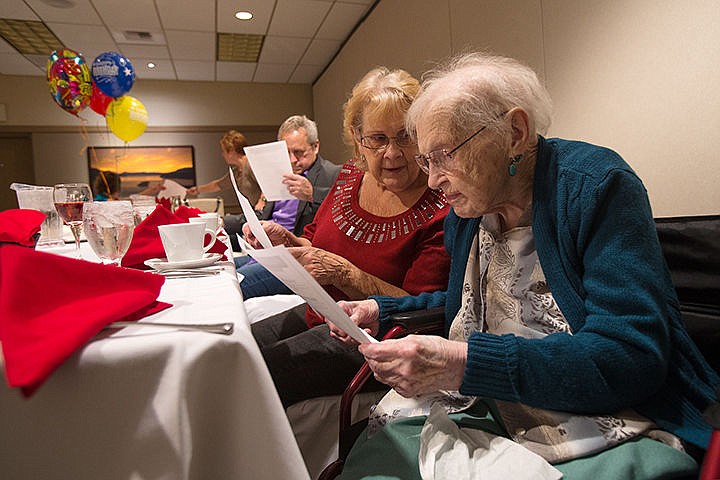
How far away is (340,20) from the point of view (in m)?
5.07

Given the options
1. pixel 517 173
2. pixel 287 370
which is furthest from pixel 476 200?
pixel 287 370

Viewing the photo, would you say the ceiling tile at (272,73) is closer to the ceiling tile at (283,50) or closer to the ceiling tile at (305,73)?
the ceiling tile at (305,73)

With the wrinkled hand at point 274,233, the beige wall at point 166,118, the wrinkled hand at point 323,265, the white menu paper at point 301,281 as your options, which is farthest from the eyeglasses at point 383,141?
the beige wall at point 166,118

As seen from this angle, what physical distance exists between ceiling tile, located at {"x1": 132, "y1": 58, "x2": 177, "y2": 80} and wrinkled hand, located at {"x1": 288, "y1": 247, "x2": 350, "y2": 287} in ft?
18.9

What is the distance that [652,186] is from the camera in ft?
6.45

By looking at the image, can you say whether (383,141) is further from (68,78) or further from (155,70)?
(155,70)

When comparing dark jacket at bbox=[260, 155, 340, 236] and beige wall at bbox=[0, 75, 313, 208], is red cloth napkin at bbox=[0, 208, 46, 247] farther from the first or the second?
beige wall at bbox=[0, 75, 313, 208]

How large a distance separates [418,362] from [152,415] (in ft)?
1.27

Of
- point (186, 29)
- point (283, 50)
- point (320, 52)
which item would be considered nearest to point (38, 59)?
point (186, 29)

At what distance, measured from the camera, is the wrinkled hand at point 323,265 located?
53.6 inches

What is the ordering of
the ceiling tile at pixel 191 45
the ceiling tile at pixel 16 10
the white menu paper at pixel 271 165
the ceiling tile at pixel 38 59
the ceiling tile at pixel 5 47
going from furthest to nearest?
the ceiling tile at pixel 38 59 < the ceiling tile at pixel 5 47 < the ceiling tile at pixel 191 45 < the ceiling tile at pixel 16 10 < the white menu paper at pixel 271 165

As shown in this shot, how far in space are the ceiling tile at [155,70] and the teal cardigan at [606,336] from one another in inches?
252

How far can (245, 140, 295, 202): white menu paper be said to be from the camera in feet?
7.04

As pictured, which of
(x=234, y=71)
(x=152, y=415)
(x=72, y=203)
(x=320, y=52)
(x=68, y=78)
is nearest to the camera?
(x=152, y=415)
